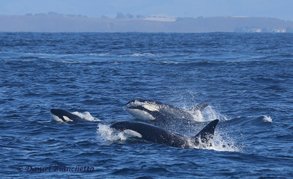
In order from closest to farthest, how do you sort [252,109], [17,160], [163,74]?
[17,160], [252,109], [163,74]

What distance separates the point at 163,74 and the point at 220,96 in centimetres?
1194

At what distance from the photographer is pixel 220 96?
25.9 meters

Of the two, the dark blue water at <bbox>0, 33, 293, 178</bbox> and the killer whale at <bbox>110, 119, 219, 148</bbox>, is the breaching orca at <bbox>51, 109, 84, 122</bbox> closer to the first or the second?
the dark blue water at <bbox>0, 33, 293, 178</bbox>

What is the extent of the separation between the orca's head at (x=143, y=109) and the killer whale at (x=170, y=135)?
394cm

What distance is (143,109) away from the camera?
1947cm

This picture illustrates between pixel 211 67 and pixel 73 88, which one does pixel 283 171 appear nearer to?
pixel 73 88

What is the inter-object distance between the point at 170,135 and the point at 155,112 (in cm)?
459

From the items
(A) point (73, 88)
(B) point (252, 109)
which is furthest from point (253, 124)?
(A) point (73, 88)

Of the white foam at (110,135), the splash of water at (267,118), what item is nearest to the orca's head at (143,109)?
the white foam at (110,135)

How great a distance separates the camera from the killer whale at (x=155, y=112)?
19141 mm

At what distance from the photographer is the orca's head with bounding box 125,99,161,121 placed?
19375mm

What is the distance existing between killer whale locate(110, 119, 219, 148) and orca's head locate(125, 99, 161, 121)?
155 inches

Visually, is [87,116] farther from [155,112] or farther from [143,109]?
[155,112]

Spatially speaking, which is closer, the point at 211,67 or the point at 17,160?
the point at 17,160
